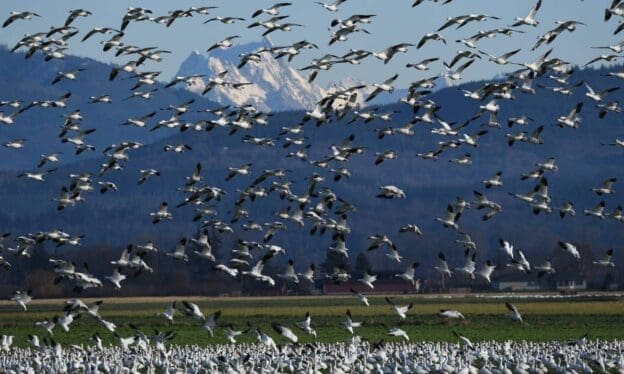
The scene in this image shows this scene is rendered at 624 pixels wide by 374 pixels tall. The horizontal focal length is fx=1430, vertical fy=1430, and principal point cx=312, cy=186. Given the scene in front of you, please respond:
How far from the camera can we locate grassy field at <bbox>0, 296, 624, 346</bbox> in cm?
7094

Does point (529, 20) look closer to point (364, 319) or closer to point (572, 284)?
point (364, 319)

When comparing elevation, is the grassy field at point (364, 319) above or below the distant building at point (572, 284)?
above

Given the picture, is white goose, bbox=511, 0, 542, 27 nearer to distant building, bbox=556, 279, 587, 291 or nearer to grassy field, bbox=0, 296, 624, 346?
grassy field, bbox=0, 296, 624, 346

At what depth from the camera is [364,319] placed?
282ft

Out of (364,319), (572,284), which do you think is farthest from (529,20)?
(572,284)

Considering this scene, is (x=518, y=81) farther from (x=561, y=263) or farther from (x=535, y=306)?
(x=561, y=263)

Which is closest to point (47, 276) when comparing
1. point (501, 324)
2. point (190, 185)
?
point (501, 324)

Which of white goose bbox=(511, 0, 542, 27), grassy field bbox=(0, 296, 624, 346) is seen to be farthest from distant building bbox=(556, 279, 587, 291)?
white goose bbox=(511, 0, 542, 27)

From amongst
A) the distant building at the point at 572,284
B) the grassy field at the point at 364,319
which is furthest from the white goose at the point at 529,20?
the distant building at the point at 572,284

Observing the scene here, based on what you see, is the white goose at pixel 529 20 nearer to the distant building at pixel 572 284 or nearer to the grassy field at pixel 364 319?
the grassy field at pixel 364 319

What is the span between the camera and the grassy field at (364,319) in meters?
70.9

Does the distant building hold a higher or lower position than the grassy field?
lower

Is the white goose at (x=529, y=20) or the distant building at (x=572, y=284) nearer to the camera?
the white goose at (x=529, y=20)

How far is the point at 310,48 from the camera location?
53250 mm
